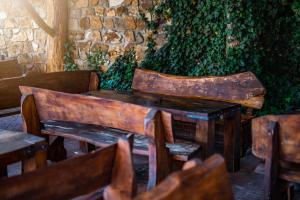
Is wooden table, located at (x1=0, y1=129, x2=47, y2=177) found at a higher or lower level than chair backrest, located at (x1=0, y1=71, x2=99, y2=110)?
lower

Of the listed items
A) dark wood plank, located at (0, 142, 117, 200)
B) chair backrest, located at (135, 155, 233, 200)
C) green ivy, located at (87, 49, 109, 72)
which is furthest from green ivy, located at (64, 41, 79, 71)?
chair backrest, located at (135, 155, 233, 200)

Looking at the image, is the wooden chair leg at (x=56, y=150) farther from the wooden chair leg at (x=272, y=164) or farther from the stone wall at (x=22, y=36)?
the stone wall at (x=22, y=36)

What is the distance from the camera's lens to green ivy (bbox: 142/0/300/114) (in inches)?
211

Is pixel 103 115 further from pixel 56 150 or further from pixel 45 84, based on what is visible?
pixel 45 84

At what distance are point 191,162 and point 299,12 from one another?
4.74 metres

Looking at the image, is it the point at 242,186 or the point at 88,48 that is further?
the point at 88,48

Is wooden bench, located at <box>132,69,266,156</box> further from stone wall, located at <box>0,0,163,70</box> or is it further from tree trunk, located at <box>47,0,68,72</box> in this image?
tree trunk, located at <box>47,0,68,72</box>

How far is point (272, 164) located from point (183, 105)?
123cm

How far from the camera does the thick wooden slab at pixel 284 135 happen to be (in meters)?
2.56

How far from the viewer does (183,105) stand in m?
3.76

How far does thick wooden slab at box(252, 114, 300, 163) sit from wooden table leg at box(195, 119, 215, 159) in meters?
0.64

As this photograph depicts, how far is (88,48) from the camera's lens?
715cm

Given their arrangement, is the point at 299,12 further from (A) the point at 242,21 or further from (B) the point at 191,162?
(B) the point at 191,162

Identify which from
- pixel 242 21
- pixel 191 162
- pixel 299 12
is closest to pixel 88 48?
pixel 242 21
